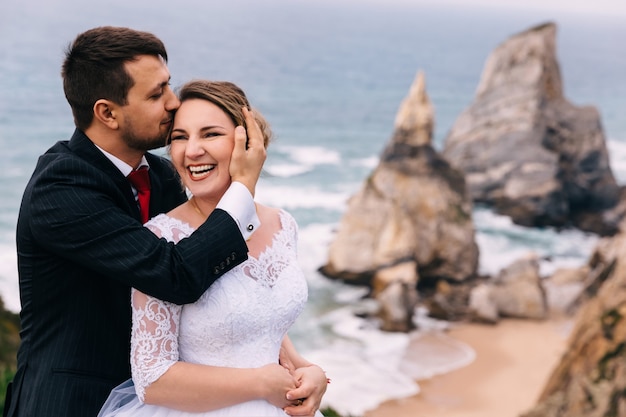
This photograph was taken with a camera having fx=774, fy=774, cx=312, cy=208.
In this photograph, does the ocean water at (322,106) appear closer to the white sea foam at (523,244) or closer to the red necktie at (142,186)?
the white sea foam at (523,244)

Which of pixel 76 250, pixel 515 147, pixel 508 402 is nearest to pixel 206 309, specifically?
pixel 76 250

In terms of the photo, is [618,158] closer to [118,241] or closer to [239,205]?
[239,205]

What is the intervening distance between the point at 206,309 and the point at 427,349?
19192 millimetres

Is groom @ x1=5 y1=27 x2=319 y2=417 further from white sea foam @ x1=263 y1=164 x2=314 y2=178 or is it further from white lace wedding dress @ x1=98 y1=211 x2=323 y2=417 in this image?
white sea foam @ x1=263 y1=164 x2=314 y2=178

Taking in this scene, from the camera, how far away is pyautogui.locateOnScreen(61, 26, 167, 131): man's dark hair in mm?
2877

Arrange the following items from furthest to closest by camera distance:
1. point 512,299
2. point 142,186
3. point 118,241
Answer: point 512,299, point 142,186, point 118,241

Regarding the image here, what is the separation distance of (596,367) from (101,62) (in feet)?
24.0

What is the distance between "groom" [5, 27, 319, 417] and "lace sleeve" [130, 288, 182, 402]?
0.10 m

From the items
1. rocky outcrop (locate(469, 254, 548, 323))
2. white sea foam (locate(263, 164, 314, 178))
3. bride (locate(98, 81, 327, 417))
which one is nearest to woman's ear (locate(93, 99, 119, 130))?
bride (locate(98, 81, 327, 417))

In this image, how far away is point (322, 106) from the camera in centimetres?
7456

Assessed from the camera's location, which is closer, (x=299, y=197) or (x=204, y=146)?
(x=204, y=146)

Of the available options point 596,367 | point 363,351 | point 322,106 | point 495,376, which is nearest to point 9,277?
point 363,351

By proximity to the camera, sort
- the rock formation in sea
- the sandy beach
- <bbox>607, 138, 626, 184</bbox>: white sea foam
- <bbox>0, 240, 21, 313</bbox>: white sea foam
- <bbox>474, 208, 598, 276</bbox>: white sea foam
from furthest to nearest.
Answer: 1. <bbox>607, 138, 626, 184</bbox>: white sea foam
2. <bbox>474, 208, 598, 276</bbox>: white sea foam
3. the rock formation in sea
4. <bbox>0, 240, 21, 313</bbox>: white sea foam
5. the sandy beach

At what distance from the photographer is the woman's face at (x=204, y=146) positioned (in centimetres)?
296
